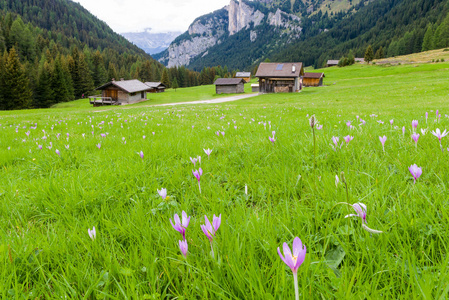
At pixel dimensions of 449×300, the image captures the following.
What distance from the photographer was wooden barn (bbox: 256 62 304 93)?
5902 cm

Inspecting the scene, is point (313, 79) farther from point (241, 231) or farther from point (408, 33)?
point (408, 33)

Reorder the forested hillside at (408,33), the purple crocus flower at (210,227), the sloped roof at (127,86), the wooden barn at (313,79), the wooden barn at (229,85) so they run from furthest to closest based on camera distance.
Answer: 1. the forested hillside at (408,33)
2. the wooden barn at (229,85)
3. the wooden barn at (313,79)
4. the sloped roof at (127,86)
5. the purple crocus flower at (210,227)

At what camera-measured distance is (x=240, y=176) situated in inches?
114

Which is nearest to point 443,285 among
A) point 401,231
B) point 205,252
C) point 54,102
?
point 401,231

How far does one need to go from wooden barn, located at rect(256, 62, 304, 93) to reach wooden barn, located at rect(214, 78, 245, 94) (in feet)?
63.5

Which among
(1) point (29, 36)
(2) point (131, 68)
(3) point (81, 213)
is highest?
(1) point (29, 36)

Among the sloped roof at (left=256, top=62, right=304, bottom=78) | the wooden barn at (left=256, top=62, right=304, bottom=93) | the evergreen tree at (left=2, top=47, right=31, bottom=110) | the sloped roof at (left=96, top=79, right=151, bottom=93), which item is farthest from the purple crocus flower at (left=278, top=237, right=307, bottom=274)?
the evergreen tree at (left=2, top=47, right=31, bottom=110)

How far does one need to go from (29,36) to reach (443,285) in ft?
503

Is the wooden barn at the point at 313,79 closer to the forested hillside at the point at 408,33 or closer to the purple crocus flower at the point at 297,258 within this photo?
the forested hillside at the point at 408,33

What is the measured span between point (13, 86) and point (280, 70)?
7449 centimetres

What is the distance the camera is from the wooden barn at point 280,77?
2324 inches

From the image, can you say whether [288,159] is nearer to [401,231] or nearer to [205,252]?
[401,231]

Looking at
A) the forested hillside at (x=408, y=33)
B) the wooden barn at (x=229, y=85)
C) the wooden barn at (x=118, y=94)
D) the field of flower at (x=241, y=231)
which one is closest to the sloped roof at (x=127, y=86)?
the wooden barn at (x=118, y=94)

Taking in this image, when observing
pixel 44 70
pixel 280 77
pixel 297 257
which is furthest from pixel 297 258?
pixel 44 70
